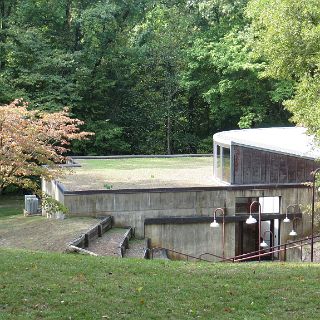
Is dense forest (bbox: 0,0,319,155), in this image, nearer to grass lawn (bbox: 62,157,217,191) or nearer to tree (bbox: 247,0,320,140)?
grass lawn (bbox: 62,157,217,191)

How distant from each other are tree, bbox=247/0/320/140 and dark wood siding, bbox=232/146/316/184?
12.9 feet

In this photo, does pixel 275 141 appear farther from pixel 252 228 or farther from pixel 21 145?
pixel 21 145

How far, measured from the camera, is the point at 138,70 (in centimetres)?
3822

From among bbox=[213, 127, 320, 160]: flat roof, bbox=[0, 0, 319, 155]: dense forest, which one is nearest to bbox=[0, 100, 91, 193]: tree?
bbox=[213, 127, 320, 160]: flat roof

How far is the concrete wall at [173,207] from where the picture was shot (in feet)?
65.8

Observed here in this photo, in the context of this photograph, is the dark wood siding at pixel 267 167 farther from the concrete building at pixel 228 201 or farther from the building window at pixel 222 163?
the building window at pixel 222 163

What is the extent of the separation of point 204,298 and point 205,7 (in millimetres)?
31664

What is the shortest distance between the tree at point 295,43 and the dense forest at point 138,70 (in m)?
14.0

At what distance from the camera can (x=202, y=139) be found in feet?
131

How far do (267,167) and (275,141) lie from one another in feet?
4.62

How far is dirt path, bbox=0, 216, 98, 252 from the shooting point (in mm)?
16125

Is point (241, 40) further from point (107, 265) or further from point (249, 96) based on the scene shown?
point (107, 265)

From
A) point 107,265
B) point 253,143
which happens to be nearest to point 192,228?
point 253,143

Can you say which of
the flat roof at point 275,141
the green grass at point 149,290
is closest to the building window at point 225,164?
the flat roof at point 275,141
